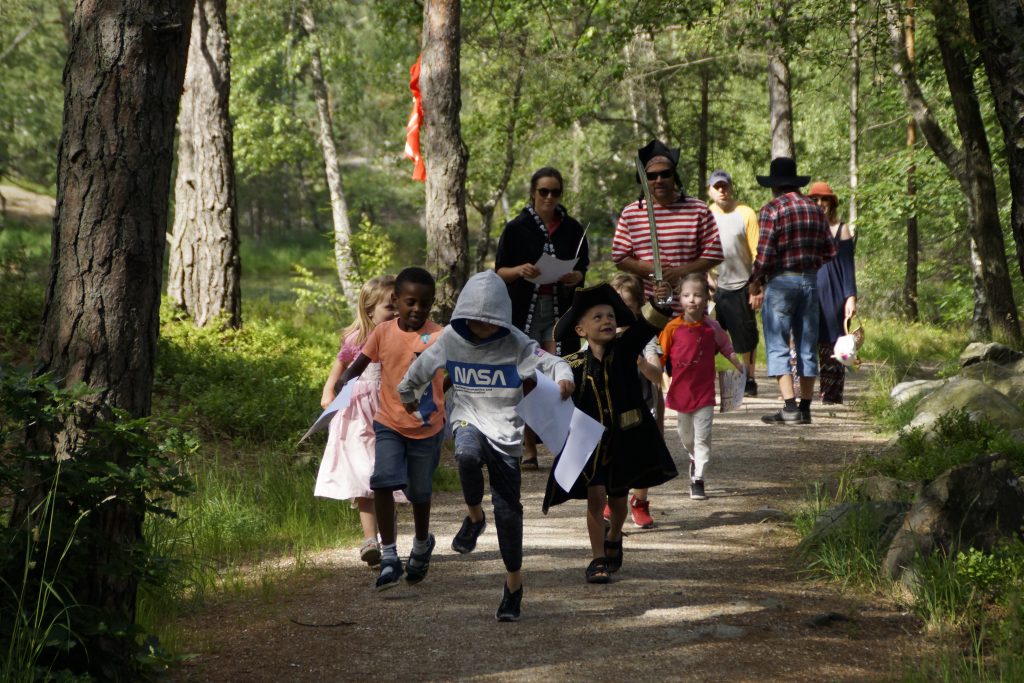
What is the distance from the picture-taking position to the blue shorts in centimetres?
630

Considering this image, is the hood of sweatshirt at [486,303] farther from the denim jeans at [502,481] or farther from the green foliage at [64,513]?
the green foliage at [64,513]

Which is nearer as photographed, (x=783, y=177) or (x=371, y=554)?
(x=371, y=554)

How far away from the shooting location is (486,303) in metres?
5.73

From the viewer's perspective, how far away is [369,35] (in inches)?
1938

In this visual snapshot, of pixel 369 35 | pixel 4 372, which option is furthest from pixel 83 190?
pixel 369 35

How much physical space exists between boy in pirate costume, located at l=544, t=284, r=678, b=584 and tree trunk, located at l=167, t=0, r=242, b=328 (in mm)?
9041

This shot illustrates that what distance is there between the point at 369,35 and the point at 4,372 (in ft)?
154

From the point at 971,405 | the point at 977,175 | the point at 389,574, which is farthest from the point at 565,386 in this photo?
the point at 977,175

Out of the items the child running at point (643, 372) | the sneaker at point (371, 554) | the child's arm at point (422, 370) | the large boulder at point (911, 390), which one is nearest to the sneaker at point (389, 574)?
the sneaker at point (371, 554)

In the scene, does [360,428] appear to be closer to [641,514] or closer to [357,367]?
[357,367]

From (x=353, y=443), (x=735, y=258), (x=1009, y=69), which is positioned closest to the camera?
(x=353, y=443)

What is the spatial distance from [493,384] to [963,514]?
255 cm

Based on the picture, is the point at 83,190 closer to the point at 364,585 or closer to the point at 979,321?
the point at 364,585

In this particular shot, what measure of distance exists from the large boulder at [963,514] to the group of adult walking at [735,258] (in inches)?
94.9
